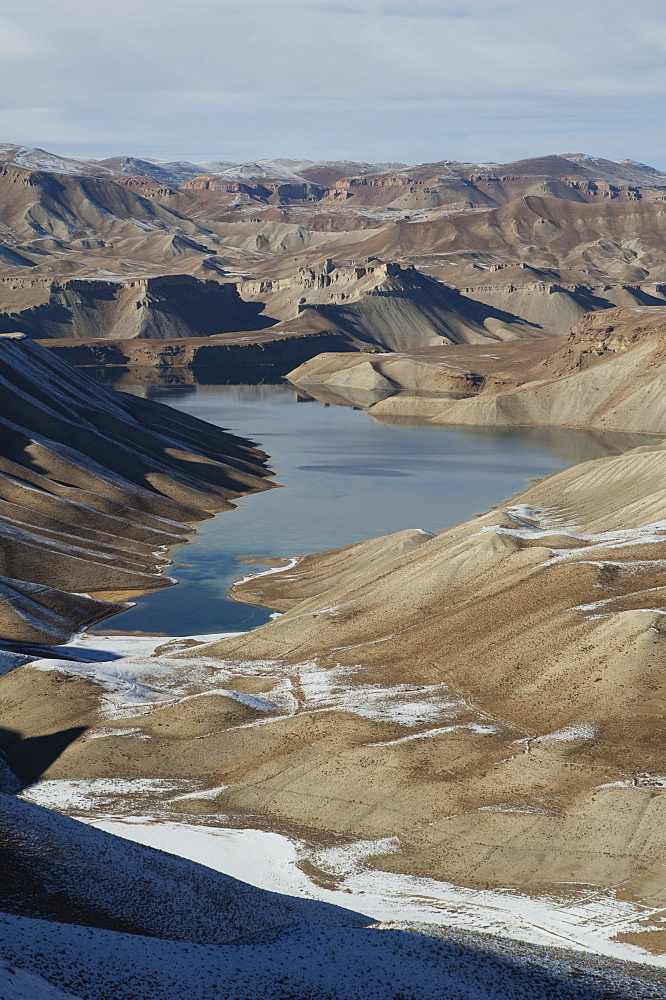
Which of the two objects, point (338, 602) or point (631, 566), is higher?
point (631, 566)

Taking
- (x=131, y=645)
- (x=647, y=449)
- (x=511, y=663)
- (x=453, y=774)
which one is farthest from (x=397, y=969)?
(x=647, y=449)

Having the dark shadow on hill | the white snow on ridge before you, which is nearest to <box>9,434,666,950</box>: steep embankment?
the dark shadow on hill

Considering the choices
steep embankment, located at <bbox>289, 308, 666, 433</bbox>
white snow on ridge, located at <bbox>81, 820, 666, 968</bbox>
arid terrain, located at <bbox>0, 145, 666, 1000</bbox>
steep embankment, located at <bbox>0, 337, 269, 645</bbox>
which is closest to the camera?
arid terrain, located at <bbox>0, 145, 666, 1000</bbox>

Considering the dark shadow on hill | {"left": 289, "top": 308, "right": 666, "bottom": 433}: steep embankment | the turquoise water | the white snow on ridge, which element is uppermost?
{"left": 289, "top": 308, "right": 666, "bottom": 433}: steep embankment

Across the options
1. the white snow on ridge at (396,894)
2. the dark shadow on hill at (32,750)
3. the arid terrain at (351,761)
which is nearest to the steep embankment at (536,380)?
the arid terrain at (351,761)

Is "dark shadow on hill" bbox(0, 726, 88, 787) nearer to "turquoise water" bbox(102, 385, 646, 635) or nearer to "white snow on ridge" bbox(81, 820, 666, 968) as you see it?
"white snow on ridge" bbox(81, 820, 666, 968)

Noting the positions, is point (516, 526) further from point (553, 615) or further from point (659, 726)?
point (659, 726)

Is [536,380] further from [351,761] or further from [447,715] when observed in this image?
[351,761]

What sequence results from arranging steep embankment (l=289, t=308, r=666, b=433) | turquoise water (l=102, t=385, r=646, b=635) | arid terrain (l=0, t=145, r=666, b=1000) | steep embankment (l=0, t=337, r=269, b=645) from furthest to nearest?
steep embankment (l=289, t=308, r=666, b=433) < turquoise water (l=102, t=385, r=646, b=635) < steep embankment (l=0, t=337, r=269, b=645) < arid terrain (l=0, t=145, r=666, b=1000)
